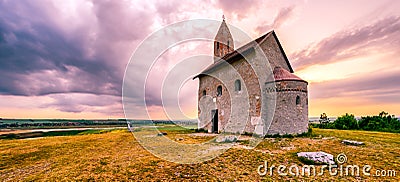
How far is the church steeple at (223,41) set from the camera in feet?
87.2

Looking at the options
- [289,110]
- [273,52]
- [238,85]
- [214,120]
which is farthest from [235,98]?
[273,52]

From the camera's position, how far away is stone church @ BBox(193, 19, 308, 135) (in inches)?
543

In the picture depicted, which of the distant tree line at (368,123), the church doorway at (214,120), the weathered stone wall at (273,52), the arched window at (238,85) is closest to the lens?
the weathered stone wall at (273,52)

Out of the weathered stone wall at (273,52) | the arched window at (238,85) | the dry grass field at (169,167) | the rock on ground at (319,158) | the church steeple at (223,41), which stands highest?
the church steeple at (223,41)

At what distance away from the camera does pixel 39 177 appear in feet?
19.0

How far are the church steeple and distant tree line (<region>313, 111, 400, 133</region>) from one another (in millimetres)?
18996

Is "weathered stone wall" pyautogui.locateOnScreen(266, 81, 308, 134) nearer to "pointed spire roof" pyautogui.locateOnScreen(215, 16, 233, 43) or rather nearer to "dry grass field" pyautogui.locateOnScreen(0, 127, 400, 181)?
"dry grass field" pyautogui.locateOnScreen(0, 127, 400, 181)

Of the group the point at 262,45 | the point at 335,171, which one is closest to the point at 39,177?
the point at 335,171

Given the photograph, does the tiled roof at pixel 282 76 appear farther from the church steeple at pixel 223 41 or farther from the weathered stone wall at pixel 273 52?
the church steeple at pixel 223 41

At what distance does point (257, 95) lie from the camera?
14.8 m

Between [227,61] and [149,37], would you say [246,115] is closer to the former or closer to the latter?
[227,61]

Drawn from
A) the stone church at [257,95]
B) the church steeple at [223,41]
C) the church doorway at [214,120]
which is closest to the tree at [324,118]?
the stone church at [257,95]

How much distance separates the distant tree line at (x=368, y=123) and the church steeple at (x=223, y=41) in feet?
62.3

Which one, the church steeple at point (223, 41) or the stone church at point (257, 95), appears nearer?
the stone church at point (257, 95)
